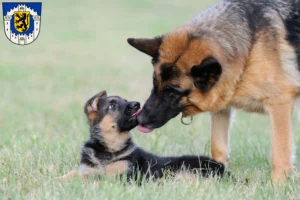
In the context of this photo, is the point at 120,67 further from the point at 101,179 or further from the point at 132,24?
A: the point at 101,179

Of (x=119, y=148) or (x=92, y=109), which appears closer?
(x=119, y=148)

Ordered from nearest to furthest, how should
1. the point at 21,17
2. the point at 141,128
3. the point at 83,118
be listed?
the point at 141,128, the point at 21,17, the point at 83,118

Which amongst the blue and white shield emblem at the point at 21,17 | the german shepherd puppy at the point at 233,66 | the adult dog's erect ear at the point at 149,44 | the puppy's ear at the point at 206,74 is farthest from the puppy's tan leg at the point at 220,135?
the blue and white shield emblem at the point at 21,17

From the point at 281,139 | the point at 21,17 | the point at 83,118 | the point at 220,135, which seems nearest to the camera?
the point at 281,139

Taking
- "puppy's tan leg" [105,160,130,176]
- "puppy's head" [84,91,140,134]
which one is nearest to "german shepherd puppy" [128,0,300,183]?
"puppy's head" [84,91,140,134]

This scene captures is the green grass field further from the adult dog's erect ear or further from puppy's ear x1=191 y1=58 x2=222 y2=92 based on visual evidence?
the adult dog's erect ear

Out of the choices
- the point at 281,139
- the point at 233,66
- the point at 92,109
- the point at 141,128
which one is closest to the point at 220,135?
the point at 281,139

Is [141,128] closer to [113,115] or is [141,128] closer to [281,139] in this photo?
[113,115]

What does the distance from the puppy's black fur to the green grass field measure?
1.26 ft

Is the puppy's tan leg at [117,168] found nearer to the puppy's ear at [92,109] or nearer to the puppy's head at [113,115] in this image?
the puppy's head at [113,115]

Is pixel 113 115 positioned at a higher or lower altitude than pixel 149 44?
lower

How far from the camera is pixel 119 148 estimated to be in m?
6.77

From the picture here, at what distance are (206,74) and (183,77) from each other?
0.23 m

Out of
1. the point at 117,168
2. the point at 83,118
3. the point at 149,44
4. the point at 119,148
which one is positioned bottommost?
the point at 83,118
